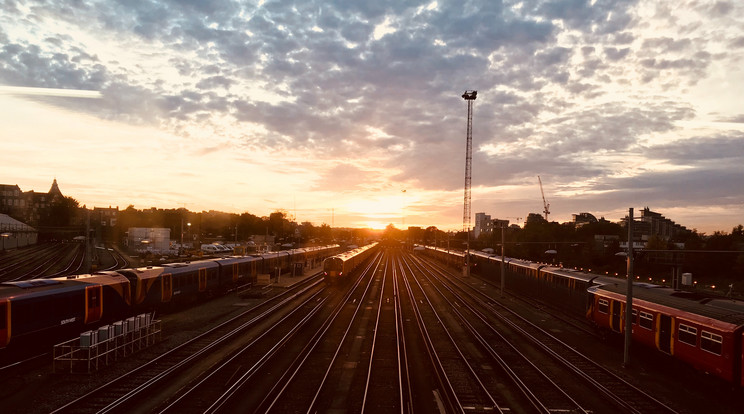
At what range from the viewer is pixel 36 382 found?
16859 mm

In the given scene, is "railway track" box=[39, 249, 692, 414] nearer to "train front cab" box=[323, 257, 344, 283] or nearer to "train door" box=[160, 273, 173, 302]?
"train door" box=[160, 273, 173, 302]

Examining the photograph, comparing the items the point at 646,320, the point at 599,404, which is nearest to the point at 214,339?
the point at 599,404

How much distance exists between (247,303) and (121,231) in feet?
A: 405

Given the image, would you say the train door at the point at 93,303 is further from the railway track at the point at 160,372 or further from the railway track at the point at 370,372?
the railway track at the point at 370,372

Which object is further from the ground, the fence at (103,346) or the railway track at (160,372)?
the fence at (103,346)

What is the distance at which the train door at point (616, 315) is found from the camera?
2380 cm

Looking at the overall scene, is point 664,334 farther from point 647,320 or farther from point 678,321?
point 647,320

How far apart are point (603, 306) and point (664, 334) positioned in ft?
19.4

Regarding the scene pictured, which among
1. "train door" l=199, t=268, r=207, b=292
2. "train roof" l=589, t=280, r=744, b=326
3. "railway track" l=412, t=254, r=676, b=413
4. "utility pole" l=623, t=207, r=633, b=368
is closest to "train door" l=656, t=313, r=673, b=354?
"train roof" l=589, t=280, r=744, b=326

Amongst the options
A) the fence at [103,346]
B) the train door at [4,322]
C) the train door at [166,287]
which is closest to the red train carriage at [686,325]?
the fence at [103,346]

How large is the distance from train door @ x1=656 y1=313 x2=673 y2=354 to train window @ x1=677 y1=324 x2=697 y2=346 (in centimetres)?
75

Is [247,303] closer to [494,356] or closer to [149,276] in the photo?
[149,276]

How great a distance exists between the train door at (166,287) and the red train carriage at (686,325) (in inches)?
1036

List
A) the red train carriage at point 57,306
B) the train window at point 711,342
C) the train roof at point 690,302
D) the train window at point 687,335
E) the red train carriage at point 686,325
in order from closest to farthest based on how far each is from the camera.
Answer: the red train carriage at point 686,325 → the train window at point 711,342 → the train roof at point 690,302 → the train window at point 687,335 → the red train carriage at point 57,306
